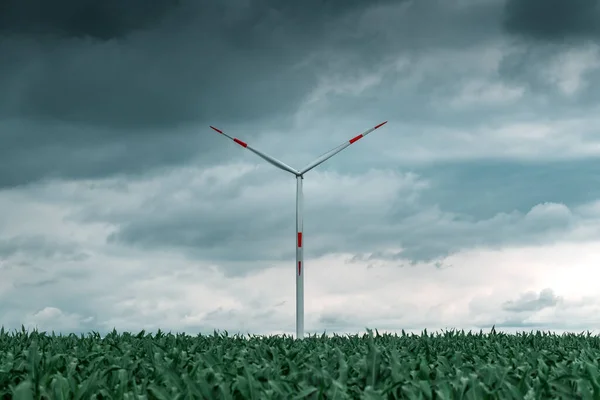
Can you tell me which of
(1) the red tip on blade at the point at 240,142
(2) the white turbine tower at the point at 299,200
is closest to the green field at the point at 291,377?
(2) the white turbine tower at the point at 299,200

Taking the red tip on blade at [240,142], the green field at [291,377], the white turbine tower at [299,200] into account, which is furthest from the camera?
the red tip on blade at [240,142]

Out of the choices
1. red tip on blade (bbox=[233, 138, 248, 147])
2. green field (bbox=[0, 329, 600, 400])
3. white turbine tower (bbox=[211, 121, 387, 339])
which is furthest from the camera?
red tip on blade (bbox=[233, 138, 248, 147])

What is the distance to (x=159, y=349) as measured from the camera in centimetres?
1052

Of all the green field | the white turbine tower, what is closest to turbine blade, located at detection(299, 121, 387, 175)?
the white turbine tower

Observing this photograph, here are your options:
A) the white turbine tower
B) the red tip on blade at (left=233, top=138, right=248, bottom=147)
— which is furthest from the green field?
the red tip on blade at (left=233, top=138, right=248, bottom=147)

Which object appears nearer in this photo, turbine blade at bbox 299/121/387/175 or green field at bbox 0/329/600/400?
green field at bbox 0/329/600/400

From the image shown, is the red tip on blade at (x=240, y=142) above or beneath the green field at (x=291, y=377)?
above

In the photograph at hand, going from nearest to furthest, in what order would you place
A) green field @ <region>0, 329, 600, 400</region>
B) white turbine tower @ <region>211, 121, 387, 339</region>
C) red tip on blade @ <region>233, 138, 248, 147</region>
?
green field @ <region>0, 329, 600, 400</region>
white turbine tower @ <region>211, 121, 387, 339</region>
red tip on blade @ <region>233, 138, 248, 147</region>

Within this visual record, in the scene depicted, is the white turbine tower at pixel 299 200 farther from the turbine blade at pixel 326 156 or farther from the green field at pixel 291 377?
the green field at pixel 291 377

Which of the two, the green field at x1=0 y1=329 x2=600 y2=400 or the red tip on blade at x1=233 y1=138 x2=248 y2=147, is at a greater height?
the red tip on blade at x1=233 y1=138 x2=248 y2=147

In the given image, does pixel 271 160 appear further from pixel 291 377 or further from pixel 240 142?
pixel 291 377

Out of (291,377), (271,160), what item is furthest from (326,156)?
(291,377)

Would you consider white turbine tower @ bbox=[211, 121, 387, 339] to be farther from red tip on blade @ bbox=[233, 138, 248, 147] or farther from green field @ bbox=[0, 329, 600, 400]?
green field @ bbox=[0, 329, 600, 400]

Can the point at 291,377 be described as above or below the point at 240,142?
below
